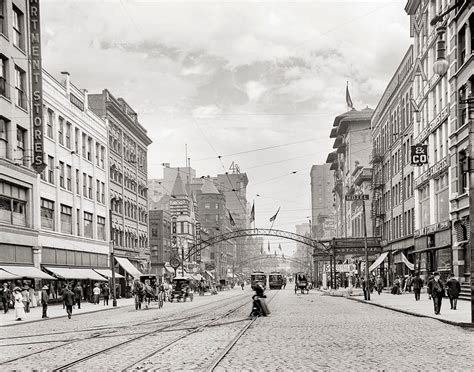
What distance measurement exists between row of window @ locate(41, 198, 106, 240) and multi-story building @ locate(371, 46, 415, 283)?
86.9 feet

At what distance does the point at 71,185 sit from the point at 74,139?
152 inches

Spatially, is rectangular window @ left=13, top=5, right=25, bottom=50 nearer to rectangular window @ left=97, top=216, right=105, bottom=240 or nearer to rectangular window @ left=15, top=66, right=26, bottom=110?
rectangular window @ left=15, top=66, right=26, bottom=110

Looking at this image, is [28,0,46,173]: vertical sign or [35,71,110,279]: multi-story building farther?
[35,71,110,279]: multi-story building

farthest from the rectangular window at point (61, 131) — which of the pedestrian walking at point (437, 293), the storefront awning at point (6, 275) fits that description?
the pedestrian walking at point (437, 293)

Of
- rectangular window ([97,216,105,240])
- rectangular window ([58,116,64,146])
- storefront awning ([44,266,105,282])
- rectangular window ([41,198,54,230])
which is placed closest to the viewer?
storefront awning ([44,266,105,282])

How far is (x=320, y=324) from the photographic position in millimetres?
24688

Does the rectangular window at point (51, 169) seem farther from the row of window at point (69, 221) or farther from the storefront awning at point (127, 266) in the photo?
the storefront awning at point (127, 266)

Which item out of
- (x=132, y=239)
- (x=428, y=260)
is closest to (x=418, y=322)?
(x=428, y=260)

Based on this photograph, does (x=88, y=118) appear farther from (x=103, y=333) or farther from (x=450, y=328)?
(x=450, y=328)

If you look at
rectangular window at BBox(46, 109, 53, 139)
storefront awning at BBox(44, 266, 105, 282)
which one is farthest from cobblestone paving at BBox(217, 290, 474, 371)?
rectangular window at BBox(46, 109, 53, 139)

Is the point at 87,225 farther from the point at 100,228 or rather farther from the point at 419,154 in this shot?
the point at 419,154

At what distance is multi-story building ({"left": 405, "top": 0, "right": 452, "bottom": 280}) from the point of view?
4569cm

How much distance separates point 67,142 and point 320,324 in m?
37.3

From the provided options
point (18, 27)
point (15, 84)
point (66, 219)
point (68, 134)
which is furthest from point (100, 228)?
point (18, 27)
